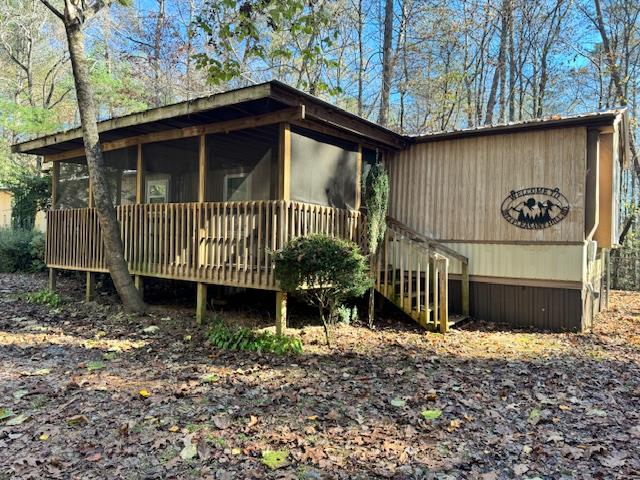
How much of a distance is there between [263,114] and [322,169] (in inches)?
49.6

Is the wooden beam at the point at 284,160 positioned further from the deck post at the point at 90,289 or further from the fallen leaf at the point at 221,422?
the deck post at the point at 90,289

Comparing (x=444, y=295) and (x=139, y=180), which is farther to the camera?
(x=139, y=180)

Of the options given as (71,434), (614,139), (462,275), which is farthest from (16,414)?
(614,139)

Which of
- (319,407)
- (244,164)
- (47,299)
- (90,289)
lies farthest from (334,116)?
(47,299)

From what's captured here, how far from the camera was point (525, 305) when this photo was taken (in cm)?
777

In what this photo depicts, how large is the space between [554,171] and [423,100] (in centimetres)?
1211

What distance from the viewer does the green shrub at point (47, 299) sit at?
8.71 meters

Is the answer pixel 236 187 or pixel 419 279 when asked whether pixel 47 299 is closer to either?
pixel 236 187

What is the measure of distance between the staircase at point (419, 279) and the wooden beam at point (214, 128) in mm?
2828

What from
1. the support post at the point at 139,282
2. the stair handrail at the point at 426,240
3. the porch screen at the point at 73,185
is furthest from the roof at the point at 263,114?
the support post at the point at 139,282

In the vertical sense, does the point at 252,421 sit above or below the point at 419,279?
below

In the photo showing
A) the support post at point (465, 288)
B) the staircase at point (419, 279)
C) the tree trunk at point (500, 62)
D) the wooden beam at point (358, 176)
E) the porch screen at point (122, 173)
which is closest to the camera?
the staircase at point (419, 279)

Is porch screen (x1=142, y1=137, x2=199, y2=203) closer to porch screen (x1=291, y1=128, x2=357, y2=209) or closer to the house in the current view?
the house

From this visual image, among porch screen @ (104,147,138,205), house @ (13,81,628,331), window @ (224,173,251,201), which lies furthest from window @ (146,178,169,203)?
window @ (224,173,251,201)
